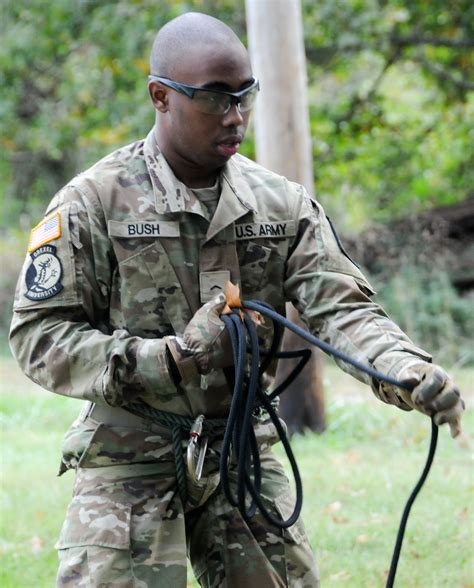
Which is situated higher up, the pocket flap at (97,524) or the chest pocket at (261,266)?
the chest pocket at (261,266)

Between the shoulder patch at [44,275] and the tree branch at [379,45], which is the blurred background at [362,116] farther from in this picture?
the shoulder patch at [44,275]

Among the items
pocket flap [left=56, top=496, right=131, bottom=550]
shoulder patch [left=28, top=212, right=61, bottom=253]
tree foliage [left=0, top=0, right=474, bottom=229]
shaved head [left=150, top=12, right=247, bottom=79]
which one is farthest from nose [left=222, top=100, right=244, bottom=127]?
tree foliage [left=0, top=0, right=474, bottom=229]

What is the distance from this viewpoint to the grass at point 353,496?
4809 millimetres

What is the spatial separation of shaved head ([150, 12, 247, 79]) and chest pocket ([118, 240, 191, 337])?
57 cm

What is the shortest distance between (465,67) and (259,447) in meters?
10.8

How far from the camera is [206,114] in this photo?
3.08m

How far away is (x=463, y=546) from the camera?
4984 millimetres

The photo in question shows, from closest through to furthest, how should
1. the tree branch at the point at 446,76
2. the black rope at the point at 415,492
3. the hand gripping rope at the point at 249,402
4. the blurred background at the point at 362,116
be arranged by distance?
the black rope at the point at 415,492
the hand gripping rope at the point at 249,402
the blurred background at the point at 362,116
the tree branch at the point at 446,76

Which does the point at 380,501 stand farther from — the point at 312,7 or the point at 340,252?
the point at 312,7

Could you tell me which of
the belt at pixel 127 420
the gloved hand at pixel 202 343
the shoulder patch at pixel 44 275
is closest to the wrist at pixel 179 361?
the gloved hand at pixel 202 343

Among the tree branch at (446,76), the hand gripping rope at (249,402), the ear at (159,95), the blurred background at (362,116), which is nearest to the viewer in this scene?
the hand gripping rope at (249,402)

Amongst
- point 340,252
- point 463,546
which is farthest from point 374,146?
point 340,252

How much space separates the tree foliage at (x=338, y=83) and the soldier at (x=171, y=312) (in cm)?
817

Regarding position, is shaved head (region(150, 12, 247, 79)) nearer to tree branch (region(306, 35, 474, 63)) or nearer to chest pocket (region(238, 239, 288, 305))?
chest pocket (region(238, 239, 288, 305))
